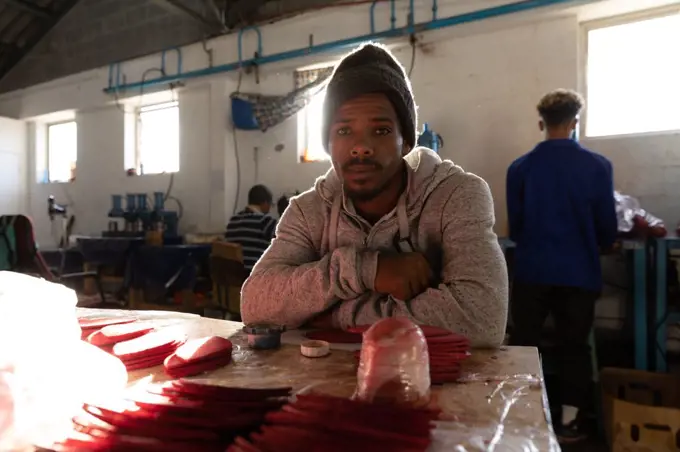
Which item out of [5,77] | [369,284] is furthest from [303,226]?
[5,77]

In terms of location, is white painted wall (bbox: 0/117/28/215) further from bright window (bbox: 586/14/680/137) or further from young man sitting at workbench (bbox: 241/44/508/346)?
bright window (bbox: 586/14/680/137)

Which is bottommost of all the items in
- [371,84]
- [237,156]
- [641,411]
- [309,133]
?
[641,411]

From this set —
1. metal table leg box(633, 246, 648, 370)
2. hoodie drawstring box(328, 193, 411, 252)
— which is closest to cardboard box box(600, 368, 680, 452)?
metal table leg box(633, 246, 648, 370)

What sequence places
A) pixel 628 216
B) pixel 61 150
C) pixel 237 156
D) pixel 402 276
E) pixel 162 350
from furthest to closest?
1. pixel 61 150
2. pixel 237 156
3. pixel 628 216
4. pixel 402 276
5. pixel 162 350

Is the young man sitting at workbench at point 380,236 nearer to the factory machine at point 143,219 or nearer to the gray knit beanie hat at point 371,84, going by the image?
the gray knit beanie hat at point 371,84

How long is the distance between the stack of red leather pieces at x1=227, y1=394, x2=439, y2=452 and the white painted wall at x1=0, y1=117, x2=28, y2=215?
7.39 metres

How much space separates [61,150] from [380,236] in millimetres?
6835

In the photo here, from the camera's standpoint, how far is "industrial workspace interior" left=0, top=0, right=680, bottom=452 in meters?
0.62

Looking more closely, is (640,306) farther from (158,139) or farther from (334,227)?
(158,139)

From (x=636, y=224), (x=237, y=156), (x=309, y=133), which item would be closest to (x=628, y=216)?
(x=636, y=224)

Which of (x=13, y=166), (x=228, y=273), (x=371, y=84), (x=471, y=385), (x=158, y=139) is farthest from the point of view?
(x=13, y=166)

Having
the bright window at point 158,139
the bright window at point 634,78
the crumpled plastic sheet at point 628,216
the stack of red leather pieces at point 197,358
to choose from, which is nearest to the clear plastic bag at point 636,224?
the crumpled plastic sheet at point 628,216

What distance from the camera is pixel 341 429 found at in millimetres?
523

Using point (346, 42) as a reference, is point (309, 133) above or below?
below
